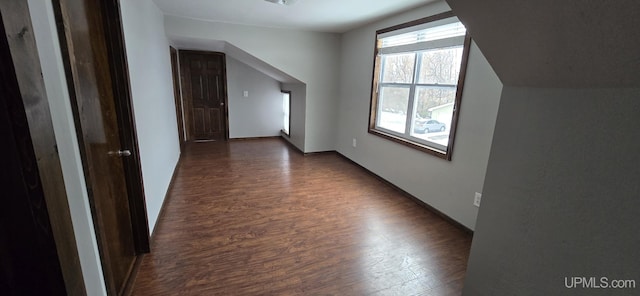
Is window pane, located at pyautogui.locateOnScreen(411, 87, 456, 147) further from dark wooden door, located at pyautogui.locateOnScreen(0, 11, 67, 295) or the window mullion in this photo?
dark wooden door, located at pyautogui.locateOnScreen(0, 11, 67, 295)

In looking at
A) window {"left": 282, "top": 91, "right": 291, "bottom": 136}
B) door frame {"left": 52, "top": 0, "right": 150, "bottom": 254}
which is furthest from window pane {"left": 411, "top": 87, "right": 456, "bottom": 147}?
window {"left": 282, "top": 91, "right": 291, "bottom": 136}

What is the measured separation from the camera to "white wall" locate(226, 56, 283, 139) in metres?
5.59

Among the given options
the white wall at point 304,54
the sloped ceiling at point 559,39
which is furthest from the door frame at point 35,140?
the white wall at point 304,54

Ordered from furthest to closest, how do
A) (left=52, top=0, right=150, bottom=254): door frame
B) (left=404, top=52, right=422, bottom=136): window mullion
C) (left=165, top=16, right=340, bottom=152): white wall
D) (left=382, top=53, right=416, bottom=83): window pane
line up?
(left=165, top=16, right=340, bottom=152): white wall, (left=382, top=53, right=416, bottom=83): window pane, (left=404, top=52, right=422, bottom=136): window mullion, (left=52, top=0, right=150, bottom=254): door frame

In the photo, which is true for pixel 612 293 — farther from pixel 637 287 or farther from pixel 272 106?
pixel 272 106

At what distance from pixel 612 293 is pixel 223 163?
167 inches

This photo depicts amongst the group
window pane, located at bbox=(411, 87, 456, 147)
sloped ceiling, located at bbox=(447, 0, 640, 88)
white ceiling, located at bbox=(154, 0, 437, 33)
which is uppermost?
white ceiling, located at bbox=(154, 0, 437, 33)

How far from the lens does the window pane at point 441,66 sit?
2.50 meters

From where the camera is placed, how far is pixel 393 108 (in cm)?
354

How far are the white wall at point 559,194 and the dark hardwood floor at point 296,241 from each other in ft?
2.72

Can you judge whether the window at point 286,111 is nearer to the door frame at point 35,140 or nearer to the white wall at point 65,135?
the white wall at point 65,135

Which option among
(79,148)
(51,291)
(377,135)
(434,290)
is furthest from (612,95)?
(377,135)

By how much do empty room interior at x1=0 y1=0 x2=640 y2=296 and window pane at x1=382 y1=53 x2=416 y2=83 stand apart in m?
0.03
